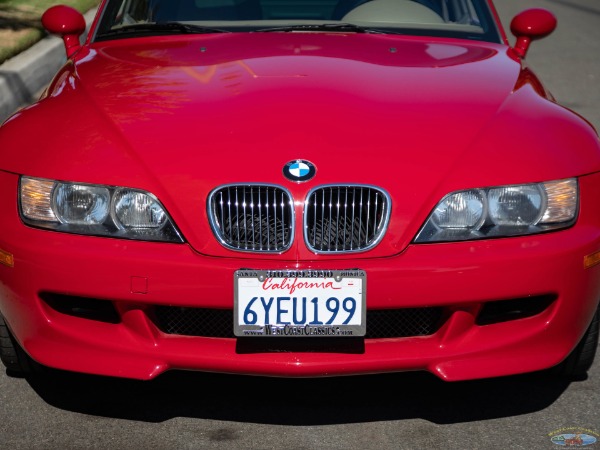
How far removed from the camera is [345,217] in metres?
3.58

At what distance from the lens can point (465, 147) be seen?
3.76 meters

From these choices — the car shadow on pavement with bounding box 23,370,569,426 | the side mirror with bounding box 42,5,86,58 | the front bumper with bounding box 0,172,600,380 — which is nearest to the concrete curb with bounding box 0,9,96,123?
the side mirror with bounding box 42,5,86,58

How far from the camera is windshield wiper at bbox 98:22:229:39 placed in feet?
16.4

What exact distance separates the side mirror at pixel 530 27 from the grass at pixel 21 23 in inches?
207

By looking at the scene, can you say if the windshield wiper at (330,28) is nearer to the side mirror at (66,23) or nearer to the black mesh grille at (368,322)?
the side mirror at (66,23)

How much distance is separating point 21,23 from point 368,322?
8.73 metres

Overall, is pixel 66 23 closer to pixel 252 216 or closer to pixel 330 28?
pixel 330 28

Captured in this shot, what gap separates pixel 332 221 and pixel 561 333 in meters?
0.80

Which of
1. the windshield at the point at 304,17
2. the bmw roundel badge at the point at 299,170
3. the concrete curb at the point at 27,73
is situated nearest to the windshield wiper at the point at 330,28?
the windshield at the point at 304,17

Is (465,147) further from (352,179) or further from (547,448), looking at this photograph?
(547,448)

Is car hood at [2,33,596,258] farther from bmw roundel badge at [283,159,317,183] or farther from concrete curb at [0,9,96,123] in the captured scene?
concrete curb at [0,9,96,123]

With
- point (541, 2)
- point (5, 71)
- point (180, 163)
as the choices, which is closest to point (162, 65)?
point (180, 163)

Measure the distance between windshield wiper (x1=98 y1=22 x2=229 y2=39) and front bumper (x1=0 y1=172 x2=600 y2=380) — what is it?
4.77 ft

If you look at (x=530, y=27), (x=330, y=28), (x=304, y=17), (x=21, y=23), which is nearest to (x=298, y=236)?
(x=330, y=28)
